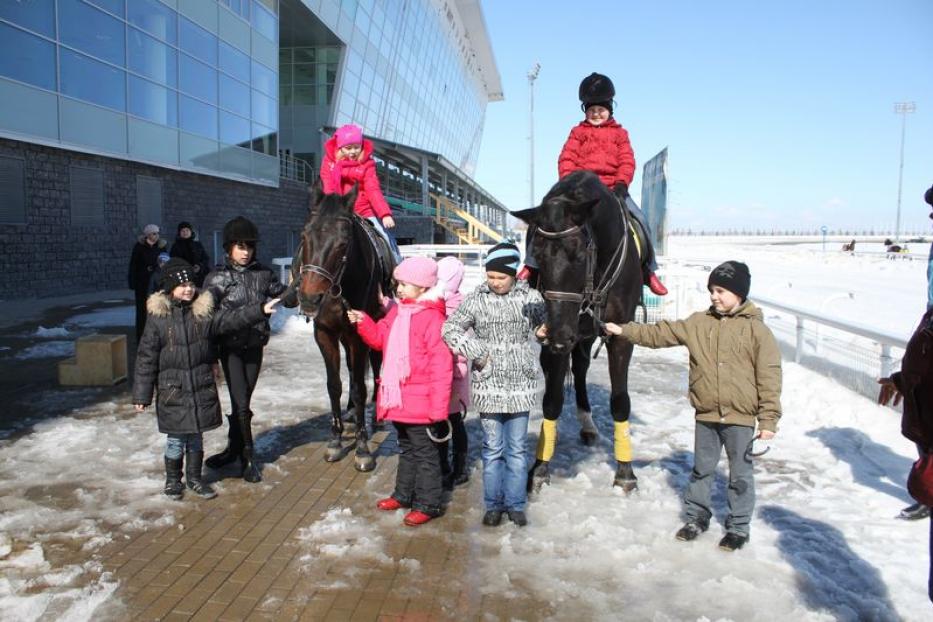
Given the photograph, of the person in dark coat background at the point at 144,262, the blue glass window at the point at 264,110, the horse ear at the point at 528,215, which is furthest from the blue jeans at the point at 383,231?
the blue glass window at the point at 264,110

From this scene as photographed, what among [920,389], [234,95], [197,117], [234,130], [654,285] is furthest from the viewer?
[234,130]

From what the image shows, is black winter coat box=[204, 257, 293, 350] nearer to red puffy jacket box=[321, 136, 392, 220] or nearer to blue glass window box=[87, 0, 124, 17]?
red puffy jacket box=[321, 136, 392, 220]

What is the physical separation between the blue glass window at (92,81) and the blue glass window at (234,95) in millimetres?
5340

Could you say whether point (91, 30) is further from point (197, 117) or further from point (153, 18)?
point (197, 117)

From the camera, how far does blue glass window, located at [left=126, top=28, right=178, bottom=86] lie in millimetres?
18531

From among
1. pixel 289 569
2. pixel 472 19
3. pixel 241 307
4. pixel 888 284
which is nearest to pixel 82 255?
pixel 241 307

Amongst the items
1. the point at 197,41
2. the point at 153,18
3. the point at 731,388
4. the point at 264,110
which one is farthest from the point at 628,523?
the point at 264,110

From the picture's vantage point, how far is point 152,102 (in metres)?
19.5

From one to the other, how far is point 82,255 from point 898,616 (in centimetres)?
1907

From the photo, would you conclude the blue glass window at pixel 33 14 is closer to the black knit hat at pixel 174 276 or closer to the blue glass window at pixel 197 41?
the blue glass window at pixel 197 41

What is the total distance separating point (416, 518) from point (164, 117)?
64.6 feet

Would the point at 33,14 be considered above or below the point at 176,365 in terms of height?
above

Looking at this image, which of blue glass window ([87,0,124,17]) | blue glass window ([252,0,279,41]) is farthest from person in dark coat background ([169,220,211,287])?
blue glass window ([252,0,279,41])

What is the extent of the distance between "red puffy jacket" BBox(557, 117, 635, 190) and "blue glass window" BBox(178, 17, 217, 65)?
19.3 m
